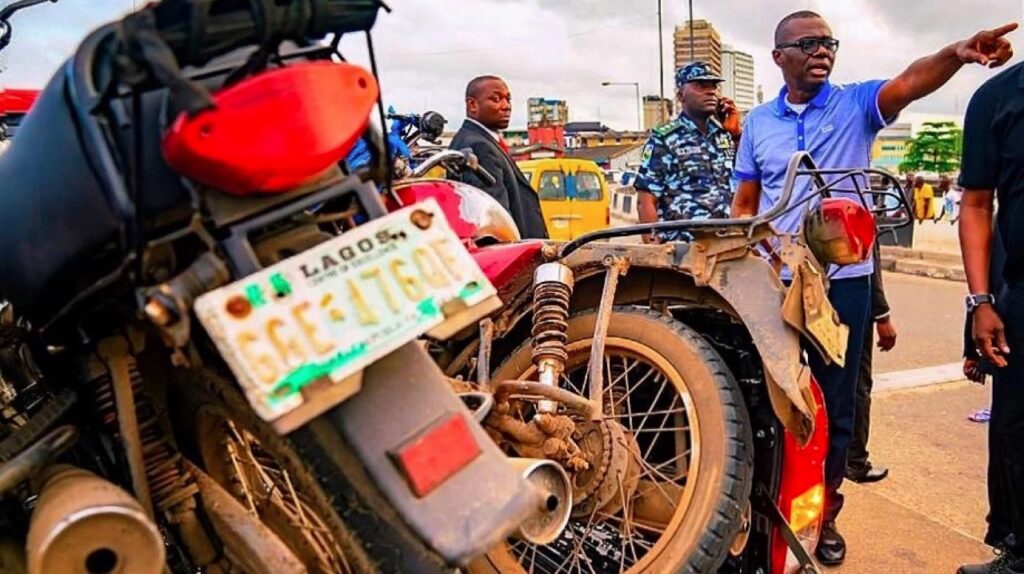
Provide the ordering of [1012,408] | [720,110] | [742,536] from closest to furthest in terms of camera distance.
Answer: [742,536] < [1012,408] < [720,110]

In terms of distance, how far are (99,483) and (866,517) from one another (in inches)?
122

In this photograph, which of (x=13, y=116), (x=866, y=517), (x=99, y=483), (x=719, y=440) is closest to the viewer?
(x=99, y=483)

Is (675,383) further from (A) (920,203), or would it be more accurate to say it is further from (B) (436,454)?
(A) (920,203)

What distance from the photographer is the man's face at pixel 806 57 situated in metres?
3.43

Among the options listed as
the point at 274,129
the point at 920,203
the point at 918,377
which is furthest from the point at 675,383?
the point at 918,377

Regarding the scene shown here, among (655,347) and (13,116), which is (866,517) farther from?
(13,116)

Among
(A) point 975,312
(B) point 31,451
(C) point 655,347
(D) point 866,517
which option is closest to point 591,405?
(C) point 655,347

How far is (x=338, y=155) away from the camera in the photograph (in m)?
1.32

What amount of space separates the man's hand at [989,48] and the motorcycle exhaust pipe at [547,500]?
2.20 m

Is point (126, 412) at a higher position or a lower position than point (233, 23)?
lower

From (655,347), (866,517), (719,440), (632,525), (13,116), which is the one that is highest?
(13,116)

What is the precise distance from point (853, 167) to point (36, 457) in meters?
2.77

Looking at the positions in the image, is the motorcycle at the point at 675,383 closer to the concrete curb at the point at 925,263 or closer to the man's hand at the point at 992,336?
the man's hand at the point at 992,336

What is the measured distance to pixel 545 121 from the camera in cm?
3262
